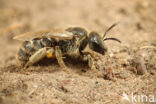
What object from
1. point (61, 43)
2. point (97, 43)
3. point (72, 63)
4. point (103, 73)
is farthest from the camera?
point (72, 63)

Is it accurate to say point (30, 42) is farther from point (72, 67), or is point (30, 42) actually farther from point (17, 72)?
point (72, 67)

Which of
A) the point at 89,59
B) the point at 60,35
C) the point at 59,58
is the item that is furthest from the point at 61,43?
the point at 89,59

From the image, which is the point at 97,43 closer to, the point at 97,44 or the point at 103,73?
the point at 97,44

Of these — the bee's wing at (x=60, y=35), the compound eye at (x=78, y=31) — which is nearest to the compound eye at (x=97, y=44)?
the compound eye at (x=78, y=31)

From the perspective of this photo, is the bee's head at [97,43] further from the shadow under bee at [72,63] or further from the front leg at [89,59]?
the shadow under bee at [72,63]

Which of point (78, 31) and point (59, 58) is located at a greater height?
point (78, 31)

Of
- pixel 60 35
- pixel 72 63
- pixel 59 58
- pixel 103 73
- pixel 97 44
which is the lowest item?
pixel 103 73

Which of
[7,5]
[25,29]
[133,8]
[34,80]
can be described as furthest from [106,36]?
[7,5]
